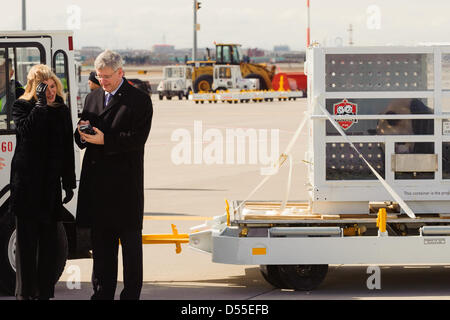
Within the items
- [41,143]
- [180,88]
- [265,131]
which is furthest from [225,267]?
[180,88]

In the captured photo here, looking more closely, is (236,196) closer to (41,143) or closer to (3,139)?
(3,139)

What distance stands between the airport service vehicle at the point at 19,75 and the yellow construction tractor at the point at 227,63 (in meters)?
52.2

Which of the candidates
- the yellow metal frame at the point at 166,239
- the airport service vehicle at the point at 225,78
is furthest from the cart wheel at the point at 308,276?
the airport service vehicle at the point at 225,78

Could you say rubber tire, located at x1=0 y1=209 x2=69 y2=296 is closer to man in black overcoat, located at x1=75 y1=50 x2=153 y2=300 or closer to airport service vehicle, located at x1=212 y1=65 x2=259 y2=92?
man in black overcoat, located at x1=75 y1=50 x2=153 y2=300

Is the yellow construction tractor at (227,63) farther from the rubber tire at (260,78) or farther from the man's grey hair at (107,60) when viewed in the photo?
Answer: the man's grey hair at (107,60)

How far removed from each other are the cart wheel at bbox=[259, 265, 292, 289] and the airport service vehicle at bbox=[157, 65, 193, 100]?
170ft

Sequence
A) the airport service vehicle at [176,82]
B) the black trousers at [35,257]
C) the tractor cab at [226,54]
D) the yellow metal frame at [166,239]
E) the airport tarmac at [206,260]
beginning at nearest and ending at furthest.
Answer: the black trousers at [35,257], the airport tarmac at [206,260], the yellow metal frame at [166,239], the airport service vehicle at [176,82], the tractor cab at [226,54]

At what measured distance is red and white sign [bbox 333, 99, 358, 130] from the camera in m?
8.38

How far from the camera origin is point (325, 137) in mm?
8391

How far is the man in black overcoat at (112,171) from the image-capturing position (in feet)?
22.0

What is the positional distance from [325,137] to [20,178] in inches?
103

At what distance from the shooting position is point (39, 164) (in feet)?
23.3

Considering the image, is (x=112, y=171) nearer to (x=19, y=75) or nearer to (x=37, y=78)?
(x=37, y=78)

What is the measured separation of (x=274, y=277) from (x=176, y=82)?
5210cm
